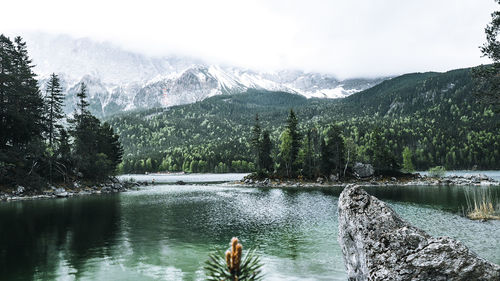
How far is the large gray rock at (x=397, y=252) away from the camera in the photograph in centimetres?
695

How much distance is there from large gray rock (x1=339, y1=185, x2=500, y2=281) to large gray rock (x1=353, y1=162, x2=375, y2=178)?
95413 mm

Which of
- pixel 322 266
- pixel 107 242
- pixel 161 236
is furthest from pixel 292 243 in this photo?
pixel 107 242

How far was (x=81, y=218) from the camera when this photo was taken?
36781mm

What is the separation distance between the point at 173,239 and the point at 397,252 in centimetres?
2172

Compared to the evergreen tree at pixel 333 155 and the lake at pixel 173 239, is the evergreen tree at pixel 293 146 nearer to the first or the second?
the evergreen tree at pixel 333 155

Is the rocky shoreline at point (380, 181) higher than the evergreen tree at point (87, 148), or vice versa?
the evergreen tree at point (87, 148)

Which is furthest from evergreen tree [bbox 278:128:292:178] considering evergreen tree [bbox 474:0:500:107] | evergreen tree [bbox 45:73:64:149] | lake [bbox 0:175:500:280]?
evergreen tree [bbox 474:0:500:107]

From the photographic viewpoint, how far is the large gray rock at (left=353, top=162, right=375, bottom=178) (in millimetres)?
100125

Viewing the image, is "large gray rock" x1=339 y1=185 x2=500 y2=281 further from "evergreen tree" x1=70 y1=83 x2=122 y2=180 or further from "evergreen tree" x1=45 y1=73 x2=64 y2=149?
"evergreen tree" x1=45 y1=73 x2=64 y2=149

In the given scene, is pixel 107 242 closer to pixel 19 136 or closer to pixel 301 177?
pixel 19 136

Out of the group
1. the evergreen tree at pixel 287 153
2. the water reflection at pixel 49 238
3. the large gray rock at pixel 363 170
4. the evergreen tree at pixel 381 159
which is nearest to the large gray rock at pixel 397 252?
the water reflection at pixel 49 238

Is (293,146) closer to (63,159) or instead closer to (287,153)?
(287,153)

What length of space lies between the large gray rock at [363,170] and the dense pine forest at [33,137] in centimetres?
7480

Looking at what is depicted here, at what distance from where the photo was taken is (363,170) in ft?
331
